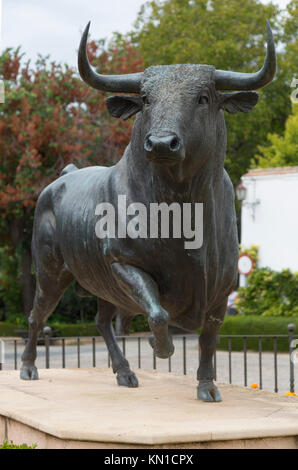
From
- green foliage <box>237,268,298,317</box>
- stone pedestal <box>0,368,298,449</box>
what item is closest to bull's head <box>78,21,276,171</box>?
stone pedestal <box>0,368,298,449</box>

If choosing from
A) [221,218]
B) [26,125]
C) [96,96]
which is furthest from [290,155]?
[221,218]

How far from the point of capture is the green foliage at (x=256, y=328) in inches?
671

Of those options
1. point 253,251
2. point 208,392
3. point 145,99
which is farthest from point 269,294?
point 145,99

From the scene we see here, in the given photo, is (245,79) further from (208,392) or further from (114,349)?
(114,349)

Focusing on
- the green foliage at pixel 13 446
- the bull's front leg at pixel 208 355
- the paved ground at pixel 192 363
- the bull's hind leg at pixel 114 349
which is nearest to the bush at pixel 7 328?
the paved ground at pixel 192 363

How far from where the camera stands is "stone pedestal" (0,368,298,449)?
4219 mm

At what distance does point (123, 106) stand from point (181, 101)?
0.72 m

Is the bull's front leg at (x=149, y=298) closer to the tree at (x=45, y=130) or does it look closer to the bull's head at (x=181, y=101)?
the bull's head at (x=181, y=101)

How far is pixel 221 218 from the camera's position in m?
5.31

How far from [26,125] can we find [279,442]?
1601 centimetres

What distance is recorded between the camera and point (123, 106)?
5.12 m

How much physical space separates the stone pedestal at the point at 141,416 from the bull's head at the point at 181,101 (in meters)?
1.60

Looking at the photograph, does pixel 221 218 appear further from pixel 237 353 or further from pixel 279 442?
pixel 237 353

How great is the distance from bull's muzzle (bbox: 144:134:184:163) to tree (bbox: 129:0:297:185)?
24806mm
